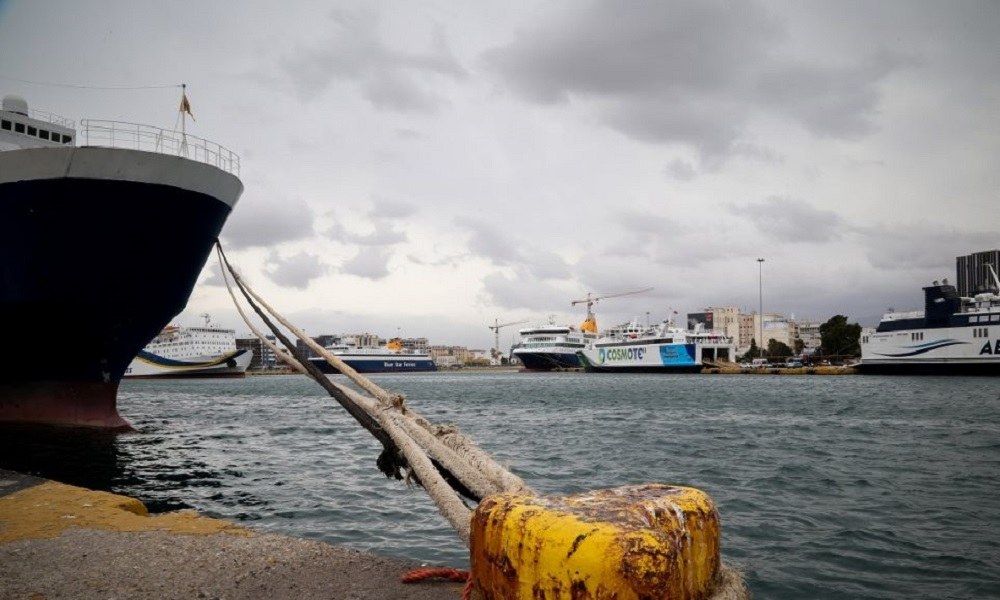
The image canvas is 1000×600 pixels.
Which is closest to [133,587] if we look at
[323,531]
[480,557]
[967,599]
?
[480,557]

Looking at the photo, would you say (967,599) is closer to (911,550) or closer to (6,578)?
(911,550)

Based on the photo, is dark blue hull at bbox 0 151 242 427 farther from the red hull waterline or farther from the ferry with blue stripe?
the ferry with blue stripe

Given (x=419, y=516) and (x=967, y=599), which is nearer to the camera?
(x=967, y=599)

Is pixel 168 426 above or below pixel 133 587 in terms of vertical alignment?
below

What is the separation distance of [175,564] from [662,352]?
7688 cm

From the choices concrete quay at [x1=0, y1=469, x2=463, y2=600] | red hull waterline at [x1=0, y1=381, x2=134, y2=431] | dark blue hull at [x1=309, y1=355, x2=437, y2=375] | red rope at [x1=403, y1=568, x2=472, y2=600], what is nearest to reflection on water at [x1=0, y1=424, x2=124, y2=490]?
red hull waterline at [x1=0, y1=381, x2=134, y2=431]

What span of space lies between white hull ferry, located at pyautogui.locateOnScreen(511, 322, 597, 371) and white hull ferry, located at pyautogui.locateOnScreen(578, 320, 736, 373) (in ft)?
25.8

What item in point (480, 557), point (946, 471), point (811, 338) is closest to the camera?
point (480, 557)

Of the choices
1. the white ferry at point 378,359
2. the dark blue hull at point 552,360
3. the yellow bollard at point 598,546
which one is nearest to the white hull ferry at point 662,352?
the dark blue hull at point 552,360

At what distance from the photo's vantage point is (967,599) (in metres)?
4.69

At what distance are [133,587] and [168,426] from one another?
56.0 ft

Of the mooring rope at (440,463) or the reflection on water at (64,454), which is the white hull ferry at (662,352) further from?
the mooring rope at (440,463)

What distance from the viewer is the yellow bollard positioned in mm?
1940

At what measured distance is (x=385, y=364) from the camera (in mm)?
99375
